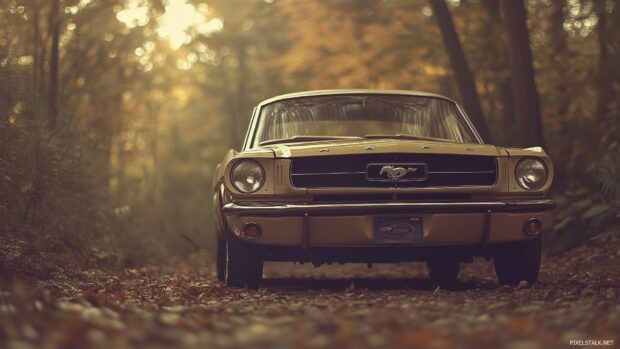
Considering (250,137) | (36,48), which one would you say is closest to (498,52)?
(36,48)

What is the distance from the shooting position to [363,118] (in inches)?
319

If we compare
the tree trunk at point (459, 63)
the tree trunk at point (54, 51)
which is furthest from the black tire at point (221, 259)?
the tree trunk at point (459, 63)

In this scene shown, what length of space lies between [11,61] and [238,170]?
9.33 ft

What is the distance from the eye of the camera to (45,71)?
12297 mm

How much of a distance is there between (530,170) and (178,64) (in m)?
18.3

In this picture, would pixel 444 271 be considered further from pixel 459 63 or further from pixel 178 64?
pixel 178 64

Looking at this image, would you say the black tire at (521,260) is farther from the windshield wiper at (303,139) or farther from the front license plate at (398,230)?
the windshield wiper at (303,139)

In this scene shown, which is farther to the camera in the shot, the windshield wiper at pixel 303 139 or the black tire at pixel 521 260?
the windshield wiper at pixel 303 139

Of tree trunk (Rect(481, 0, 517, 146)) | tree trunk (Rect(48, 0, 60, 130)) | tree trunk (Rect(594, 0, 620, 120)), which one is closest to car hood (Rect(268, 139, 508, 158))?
tree trunk (Rect(48, 0, 60, 130))

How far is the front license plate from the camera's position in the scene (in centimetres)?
645

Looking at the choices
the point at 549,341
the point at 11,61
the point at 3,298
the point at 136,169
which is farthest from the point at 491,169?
the point at 136,169

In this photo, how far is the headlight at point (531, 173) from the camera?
22.2ft

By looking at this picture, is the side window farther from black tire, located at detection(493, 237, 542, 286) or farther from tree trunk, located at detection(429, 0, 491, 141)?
tree trunk, located at detection(429, 0, 491, 141)

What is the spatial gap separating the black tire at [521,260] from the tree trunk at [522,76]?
405 cm
